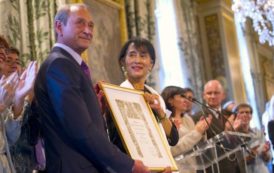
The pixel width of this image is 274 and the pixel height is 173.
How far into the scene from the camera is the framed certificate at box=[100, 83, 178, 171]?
250cm

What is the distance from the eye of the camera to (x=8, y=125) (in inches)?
103

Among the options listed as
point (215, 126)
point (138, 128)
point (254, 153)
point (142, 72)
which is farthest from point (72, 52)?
point (254, 153)

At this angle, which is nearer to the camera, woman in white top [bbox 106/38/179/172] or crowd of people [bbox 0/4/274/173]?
crowd of people [bbox 0/4/274/173]

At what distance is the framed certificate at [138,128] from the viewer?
98.3 inches

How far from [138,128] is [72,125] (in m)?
0.57

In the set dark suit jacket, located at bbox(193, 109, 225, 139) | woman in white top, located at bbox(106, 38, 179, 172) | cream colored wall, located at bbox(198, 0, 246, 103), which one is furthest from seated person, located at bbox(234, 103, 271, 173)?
cream colored wall, located at bbox(198, 0, 246, 103)

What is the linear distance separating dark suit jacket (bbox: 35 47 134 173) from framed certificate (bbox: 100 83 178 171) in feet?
0.93

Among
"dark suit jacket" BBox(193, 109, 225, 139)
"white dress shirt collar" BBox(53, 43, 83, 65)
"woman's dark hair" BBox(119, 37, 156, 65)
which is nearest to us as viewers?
"white dress shirt collar" BBox(53, 43, 83, 65)

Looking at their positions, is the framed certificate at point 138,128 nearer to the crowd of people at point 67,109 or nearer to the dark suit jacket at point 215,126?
the crowd of people at point 67,109

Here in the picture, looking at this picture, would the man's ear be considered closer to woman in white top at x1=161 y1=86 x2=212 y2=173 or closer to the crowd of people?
the crowd of people

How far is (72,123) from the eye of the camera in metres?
2.11

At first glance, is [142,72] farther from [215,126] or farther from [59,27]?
[215,126]

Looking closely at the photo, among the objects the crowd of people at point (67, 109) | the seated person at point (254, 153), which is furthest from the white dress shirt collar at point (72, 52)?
the seated person at point (254, 153)

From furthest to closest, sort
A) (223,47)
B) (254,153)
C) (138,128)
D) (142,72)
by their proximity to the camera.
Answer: (223,47) → (254,153) → (142,72) → (138,128)
